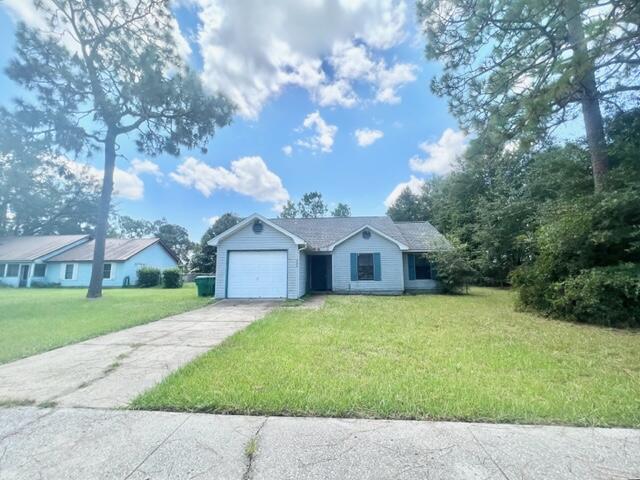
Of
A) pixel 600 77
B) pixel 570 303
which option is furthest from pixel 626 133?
pixel 570 303

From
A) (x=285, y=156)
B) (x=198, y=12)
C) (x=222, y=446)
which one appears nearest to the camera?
(x=222, y=446)

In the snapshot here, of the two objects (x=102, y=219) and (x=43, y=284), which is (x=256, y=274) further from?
(x=43, y=284)

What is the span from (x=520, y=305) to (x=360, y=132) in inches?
438

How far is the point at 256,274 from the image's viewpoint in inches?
522

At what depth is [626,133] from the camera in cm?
875

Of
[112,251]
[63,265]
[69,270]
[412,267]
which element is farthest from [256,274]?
[63,265]

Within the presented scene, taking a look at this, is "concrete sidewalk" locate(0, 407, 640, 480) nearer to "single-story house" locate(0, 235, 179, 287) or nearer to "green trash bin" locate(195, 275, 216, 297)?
"green trash bin" locate(195, 275, 216, 297)

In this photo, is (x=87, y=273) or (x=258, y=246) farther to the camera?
(x=87, y=273)

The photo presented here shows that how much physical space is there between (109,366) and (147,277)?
22.1 m

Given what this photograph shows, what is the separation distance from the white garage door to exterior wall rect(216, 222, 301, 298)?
0.22m

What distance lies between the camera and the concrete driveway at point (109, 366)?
136 inches

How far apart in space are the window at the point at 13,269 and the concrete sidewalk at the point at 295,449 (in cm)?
3048

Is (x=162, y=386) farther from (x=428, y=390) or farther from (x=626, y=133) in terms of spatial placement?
(x=626, y=133)

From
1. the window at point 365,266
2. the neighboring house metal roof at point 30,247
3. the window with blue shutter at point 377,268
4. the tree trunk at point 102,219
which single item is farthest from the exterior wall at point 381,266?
the neighboring house metal roof at point 30,247
